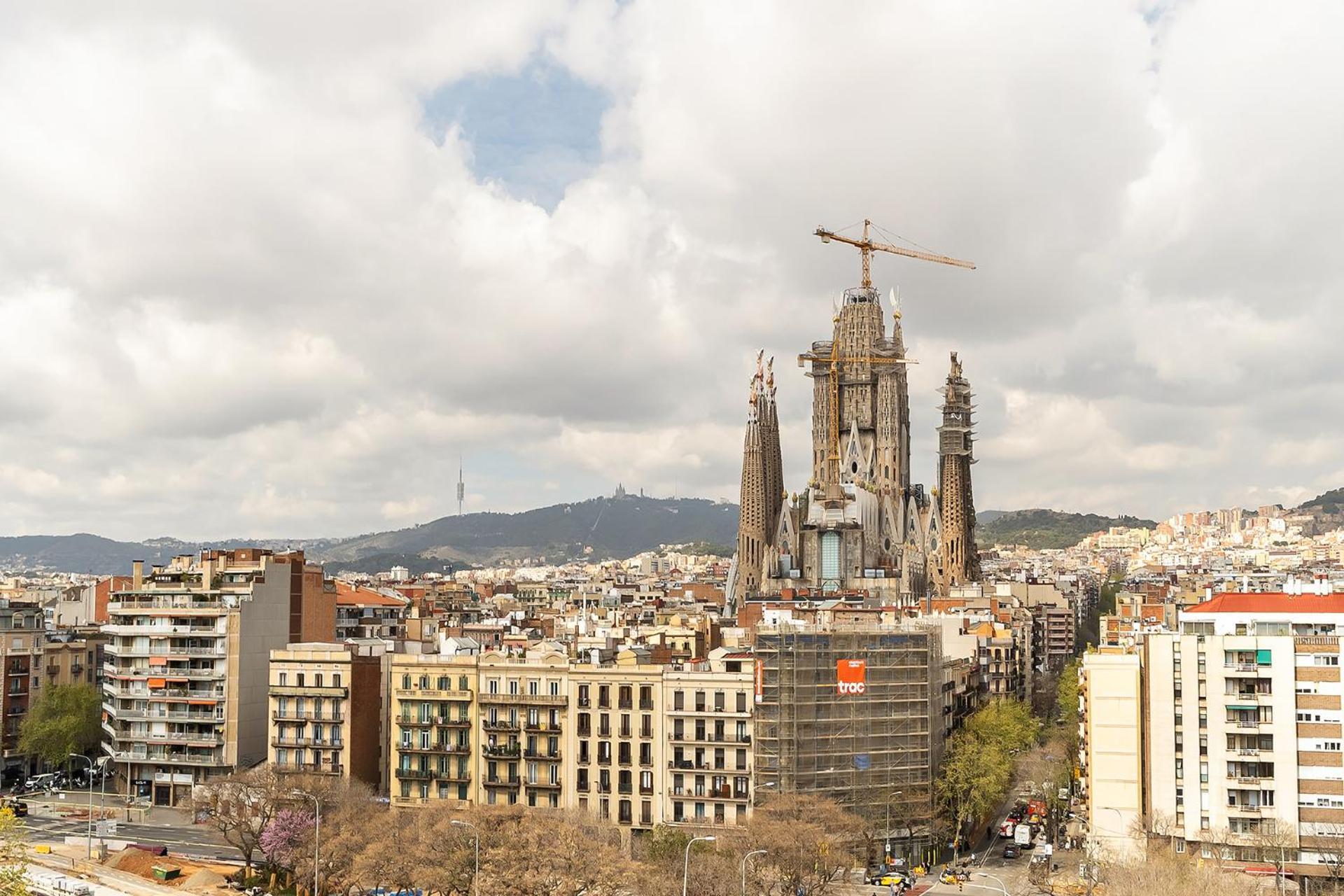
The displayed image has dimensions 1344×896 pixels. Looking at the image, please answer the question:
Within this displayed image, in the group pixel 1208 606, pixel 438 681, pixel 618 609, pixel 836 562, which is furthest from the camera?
pixel 836 562

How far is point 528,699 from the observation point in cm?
8556

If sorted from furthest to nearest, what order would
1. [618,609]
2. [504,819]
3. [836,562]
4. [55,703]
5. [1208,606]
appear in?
[836,562]
[618,609]
[55,703]
[1208,606]
[504,819]

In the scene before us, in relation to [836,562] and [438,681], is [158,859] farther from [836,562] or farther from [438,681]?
[836,562]

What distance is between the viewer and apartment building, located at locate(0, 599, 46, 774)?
112 metres

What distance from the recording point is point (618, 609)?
578 feet

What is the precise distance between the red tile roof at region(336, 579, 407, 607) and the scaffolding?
52876mm

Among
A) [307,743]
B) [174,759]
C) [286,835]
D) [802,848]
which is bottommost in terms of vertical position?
[286,835]

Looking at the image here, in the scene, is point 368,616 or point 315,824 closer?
point 315,824

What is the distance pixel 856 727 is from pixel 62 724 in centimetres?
5706

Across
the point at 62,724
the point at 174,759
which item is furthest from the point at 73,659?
the point at 174,759

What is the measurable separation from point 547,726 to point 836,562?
112 meters

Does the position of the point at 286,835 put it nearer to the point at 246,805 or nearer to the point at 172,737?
the point at 246,805

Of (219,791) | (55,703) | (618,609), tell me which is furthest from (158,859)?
(618,609)

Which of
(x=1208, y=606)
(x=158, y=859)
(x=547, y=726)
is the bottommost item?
(x=158, y=859)
